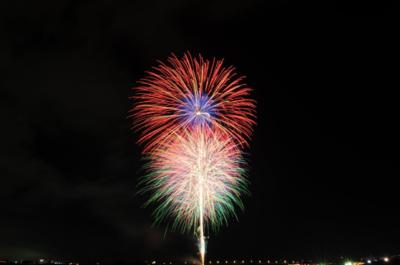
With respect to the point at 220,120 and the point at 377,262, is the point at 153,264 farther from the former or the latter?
the point at 220,120

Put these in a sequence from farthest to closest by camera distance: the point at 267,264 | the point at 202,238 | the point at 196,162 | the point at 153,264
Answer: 1. the point at 153,264
2. the point at 267,264
3. the point at 202,238
4. the point at 196,162

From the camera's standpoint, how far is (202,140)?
28.7 metres

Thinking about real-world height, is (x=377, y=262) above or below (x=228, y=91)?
below

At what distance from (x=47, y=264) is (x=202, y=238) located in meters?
192

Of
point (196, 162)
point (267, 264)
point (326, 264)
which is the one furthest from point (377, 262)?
point (267, 264)

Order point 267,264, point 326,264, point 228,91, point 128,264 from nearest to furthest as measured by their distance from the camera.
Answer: point 228,91 < point 326,264 < point 267,264 < point 128,264

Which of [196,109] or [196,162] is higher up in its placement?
[196,109]

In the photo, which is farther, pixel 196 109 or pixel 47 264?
pixel 47 264

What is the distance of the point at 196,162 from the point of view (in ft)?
97.2

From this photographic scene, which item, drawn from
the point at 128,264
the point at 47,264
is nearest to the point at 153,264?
the point at 128,264

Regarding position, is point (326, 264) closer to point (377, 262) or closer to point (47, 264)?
point (377, 262)

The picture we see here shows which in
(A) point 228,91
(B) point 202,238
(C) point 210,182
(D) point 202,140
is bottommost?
(B) point 202,238

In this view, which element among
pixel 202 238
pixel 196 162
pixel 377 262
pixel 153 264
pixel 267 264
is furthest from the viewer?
pixel 153 264

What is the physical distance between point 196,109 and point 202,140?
235cm
